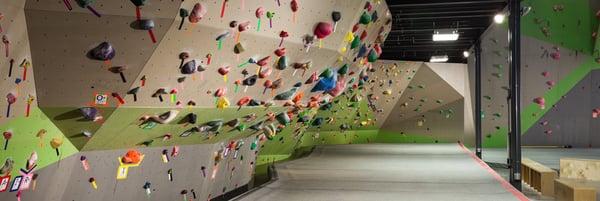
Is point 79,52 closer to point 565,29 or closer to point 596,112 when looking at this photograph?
point 565,29

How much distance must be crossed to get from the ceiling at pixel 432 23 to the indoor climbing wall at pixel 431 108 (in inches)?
46.8

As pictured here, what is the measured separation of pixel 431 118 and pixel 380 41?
34.1 feet

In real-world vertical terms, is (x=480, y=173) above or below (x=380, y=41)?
below

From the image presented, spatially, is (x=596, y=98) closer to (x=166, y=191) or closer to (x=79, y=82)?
(x=166, y=191)

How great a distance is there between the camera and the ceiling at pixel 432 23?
10.8m

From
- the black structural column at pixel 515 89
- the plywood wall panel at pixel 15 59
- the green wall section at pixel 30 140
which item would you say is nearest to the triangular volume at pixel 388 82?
the black structural column at pixel 515 89

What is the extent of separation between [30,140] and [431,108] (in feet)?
56.4

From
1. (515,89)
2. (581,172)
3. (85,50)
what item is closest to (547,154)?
(581,172)

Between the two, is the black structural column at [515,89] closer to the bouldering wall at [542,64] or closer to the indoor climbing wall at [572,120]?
the bouldering wall at [542,64]

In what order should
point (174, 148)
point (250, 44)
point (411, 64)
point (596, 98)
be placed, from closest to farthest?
1. point (250, 44)
2. point (174, 148)
3. point (411, 64)
4. point (596, 98)

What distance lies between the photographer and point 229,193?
11.0 metres

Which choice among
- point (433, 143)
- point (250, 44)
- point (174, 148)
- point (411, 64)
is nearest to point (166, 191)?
point (174, 148)

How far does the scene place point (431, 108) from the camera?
20.7m

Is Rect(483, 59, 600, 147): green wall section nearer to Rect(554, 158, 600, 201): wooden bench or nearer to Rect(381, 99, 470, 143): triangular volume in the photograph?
Rect(381, 99, 470, 143): triangular volume
